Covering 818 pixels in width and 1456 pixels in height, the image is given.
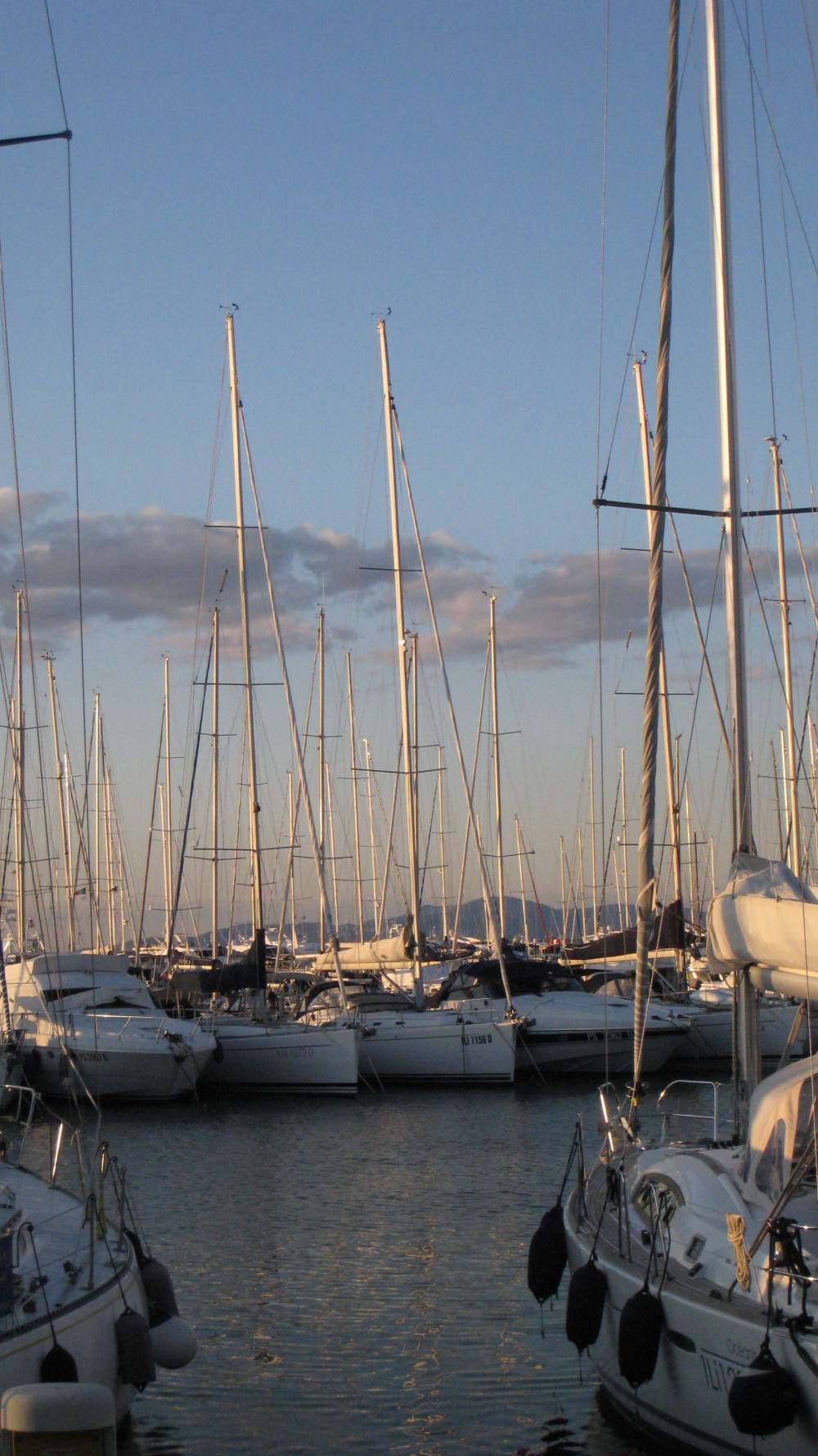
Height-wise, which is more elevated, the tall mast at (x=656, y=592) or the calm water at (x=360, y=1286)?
the tall mast at (x=656, y=592)

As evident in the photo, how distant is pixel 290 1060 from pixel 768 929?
22.6 metres

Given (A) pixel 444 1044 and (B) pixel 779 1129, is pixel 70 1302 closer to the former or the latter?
(B) pixel 779 1129

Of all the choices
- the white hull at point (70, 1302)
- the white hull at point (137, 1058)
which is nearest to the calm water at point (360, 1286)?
the white hull at point (70, 1302)

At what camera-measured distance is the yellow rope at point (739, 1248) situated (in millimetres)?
9484

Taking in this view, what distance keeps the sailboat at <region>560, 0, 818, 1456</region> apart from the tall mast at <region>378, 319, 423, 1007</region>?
22555mm

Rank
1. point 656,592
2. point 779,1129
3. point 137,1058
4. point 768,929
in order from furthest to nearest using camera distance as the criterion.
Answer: point 137,1058 < point 656,592 < point 768,929 < point 779,1129

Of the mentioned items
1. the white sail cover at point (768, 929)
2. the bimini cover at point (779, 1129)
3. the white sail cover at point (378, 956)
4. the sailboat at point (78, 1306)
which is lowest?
the white sail cover at point (378, 956)

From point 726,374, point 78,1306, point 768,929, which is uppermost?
point 726,374

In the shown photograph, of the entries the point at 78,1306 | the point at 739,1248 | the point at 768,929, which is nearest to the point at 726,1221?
the point at 739,1248

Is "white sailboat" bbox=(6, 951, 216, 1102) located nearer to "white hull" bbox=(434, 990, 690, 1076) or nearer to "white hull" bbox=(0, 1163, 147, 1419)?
"white hull" bbox=(434, 990, 690, 1076)

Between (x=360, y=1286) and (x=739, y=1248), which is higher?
(x=739, y=1248)

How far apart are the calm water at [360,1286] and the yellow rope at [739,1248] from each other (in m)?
2.30

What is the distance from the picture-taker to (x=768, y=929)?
11.9 metres

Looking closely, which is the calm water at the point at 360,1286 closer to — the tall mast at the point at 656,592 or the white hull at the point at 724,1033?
the tall mast at the point at 656,592
